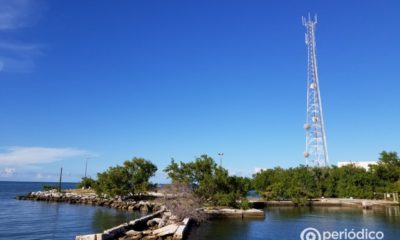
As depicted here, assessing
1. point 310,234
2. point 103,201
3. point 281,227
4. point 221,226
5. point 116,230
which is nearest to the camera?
point 116,230

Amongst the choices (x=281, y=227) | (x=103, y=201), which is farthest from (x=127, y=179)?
(x=281, y=227)

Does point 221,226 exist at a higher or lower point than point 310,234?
higher

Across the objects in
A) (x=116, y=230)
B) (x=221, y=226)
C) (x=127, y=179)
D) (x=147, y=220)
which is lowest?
(x=221, y=226)

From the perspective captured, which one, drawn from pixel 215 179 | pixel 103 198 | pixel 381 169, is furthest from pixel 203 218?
pixel 381 169

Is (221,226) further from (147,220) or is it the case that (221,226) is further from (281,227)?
(147,220)

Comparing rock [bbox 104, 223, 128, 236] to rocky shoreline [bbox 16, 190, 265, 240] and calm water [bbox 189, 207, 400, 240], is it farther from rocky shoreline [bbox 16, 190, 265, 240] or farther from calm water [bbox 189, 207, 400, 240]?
calm water [bbox 189, 207, 400, 240]

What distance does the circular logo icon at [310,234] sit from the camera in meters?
36.0

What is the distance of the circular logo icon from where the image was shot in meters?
36.0

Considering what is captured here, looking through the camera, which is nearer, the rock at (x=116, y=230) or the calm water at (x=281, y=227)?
the rock at (x=116, y=230)

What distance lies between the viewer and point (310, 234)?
1519 inches

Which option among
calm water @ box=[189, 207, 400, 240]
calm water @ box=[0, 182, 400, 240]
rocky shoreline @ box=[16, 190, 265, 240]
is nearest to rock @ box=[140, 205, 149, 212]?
rocky shoreline @ box=[16, 190, 265, 240]

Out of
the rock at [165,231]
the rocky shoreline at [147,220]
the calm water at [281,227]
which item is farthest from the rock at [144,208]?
the rock at [165,231]

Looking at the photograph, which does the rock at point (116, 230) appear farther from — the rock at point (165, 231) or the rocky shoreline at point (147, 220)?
the rock at point (165, 231)

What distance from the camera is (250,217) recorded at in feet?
174
